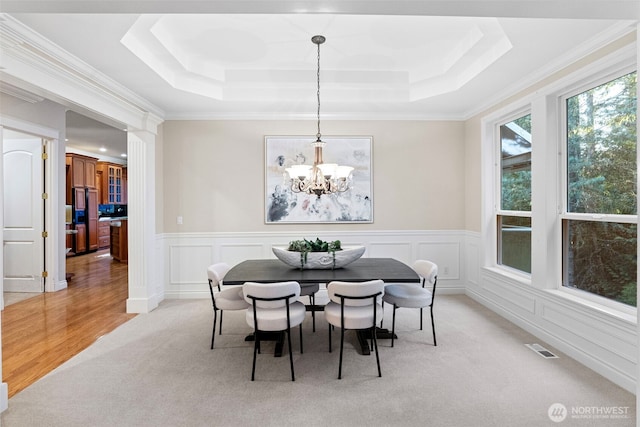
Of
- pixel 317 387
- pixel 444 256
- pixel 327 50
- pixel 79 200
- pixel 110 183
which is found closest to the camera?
pixel 317 387

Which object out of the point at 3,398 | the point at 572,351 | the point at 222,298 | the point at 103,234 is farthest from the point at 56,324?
the point at 103,234

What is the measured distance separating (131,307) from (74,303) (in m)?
1.14

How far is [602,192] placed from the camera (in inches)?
110

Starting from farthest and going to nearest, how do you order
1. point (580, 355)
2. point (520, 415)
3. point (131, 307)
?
1. point (131, 307)
2. point (580, 355)
3. point (520, 415)

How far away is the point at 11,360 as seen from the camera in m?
2.94

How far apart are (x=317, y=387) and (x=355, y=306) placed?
669 millimetres

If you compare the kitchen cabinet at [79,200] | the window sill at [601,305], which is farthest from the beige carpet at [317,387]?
the kitchen cabinet at [79,200]

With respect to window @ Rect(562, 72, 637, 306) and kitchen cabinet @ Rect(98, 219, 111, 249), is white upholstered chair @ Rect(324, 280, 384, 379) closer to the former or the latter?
window @ Rect(562, 72, 637, 306)

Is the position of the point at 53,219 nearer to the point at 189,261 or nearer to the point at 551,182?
the point at 189,261

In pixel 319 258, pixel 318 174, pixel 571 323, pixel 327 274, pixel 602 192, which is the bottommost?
pixel 571 323

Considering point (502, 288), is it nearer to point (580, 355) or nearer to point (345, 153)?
point (580, 355)

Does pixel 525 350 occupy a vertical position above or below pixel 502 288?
below

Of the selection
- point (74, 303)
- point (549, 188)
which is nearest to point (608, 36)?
point (549, 188)

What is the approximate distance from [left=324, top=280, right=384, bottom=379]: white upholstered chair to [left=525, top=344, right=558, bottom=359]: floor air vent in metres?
1.54
